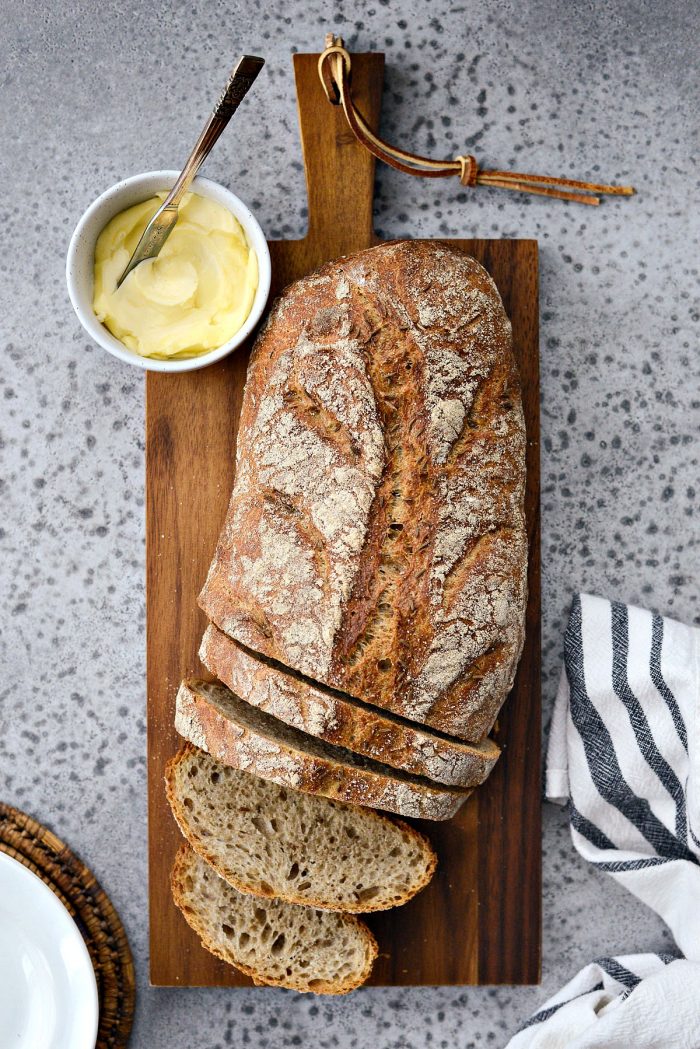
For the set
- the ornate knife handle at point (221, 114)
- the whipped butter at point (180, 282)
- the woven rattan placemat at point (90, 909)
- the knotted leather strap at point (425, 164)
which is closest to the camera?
the ornate knife handle at point (221, 114)

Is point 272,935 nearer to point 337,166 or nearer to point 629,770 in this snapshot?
point 629,770

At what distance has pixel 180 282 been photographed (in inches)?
76.6

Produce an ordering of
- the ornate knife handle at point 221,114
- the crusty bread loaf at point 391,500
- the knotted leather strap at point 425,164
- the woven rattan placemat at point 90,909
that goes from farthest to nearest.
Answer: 1. the woven rattan placemat at point 90,909
2. the knotted leather strap at point 425,164
3. the crusty bread loaf at point 391,500
4. the ornate knife handle at point 221,114

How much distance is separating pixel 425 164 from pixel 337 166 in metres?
0.21

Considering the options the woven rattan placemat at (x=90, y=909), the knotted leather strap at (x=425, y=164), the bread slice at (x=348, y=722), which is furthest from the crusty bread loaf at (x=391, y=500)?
the woven rattan placemat at (x=90, y=909)

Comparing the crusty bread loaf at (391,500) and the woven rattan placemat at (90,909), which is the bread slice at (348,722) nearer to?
the crusty bread loaf at (391,500)

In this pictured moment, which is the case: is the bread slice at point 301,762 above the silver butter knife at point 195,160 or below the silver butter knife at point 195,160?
below

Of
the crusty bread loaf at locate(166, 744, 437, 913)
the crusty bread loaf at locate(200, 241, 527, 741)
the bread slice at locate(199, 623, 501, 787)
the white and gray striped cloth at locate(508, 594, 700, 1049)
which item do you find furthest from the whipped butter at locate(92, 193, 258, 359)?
the white and gray striped cloth at locate(508, 594, 700, 1049)

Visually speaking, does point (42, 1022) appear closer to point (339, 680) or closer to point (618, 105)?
point (339, 680)

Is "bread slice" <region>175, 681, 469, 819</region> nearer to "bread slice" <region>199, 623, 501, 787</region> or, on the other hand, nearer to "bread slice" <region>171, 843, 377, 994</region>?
"bread slice" <region>199, 623, 501, 787</region>

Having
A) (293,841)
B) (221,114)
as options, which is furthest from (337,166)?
(293,841)

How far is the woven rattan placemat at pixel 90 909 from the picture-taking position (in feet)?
7.29

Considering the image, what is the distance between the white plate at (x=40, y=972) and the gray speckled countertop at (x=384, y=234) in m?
0.16

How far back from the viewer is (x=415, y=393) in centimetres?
184
